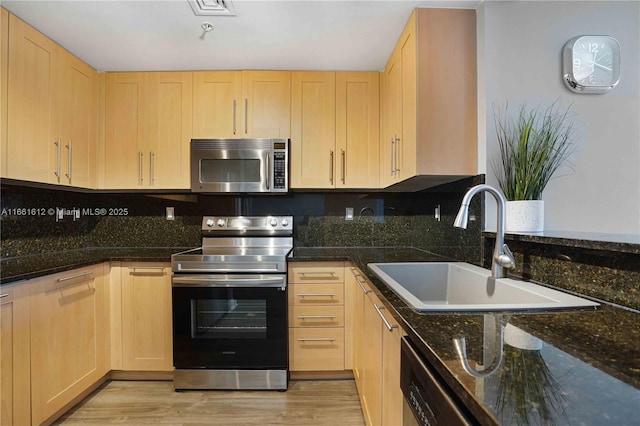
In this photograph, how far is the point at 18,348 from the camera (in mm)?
1511

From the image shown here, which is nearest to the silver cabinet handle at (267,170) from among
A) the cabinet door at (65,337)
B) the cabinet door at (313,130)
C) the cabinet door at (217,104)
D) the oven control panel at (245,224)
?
the cabinet door at (313,130)

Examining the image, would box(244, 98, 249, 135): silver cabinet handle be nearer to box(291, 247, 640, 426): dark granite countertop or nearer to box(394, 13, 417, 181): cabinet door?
box(394, 13, 417, 181): cabinet door

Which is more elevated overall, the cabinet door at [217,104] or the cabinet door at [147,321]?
the cabinet door at [217,104]

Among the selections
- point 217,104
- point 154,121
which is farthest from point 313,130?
point 154,121

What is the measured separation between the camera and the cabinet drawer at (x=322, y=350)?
216cm

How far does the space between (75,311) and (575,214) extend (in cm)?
272

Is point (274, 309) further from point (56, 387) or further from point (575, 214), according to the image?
point (575, 214)

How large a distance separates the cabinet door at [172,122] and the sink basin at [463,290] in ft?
5.32

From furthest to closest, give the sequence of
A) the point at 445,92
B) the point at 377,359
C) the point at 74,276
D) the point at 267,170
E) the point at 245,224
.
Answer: the point at 245,224 < the point at 267,170 < the point at 74,276 < the point at 445,92 < the point at 377,359

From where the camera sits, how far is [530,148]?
140 cm

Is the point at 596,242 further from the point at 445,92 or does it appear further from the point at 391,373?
the point at 445,92

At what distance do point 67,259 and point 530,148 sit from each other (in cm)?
265

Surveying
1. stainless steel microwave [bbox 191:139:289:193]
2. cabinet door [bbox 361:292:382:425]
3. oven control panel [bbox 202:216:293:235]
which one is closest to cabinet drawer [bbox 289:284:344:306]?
cabinet door [bbox 361:292:382:425]

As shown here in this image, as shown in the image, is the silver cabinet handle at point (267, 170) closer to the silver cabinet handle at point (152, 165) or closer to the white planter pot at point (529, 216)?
the silver cabinet handle at point (152, 165)
